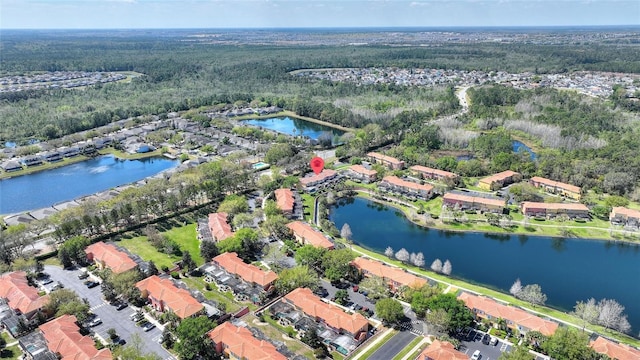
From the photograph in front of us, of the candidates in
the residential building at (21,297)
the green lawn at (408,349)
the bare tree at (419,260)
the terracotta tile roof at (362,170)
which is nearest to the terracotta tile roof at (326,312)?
the green lawn at (408,349)

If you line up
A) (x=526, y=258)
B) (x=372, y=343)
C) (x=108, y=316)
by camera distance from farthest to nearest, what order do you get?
1. (x=526, y=258)
2. (x=108, y=316)
3. (x=372, y=343)

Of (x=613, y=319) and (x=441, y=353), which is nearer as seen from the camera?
(x=441, y=353)

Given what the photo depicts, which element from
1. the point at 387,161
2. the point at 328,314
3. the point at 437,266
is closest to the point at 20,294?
the point at 328,314

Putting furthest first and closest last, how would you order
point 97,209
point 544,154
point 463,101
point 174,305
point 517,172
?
point 463,101 < point 544,154 < point 517,172 < point 97,209 < point 174,305

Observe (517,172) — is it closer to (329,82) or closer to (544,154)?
(544,154)

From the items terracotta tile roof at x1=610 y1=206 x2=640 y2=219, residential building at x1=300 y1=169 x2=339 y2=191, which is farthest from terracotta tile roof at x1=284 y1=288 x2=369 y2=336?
terracotta tile roof at x1=610 y1=206 x2=640 y2=219

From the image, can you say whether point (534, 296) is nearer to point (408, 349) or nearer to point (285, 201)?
point (408, 349)

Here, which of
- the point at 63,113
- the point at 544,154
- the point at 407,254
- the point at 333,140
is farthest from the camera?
the point at 63,113

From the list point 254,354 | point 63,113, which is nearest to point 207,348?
point 254,354
